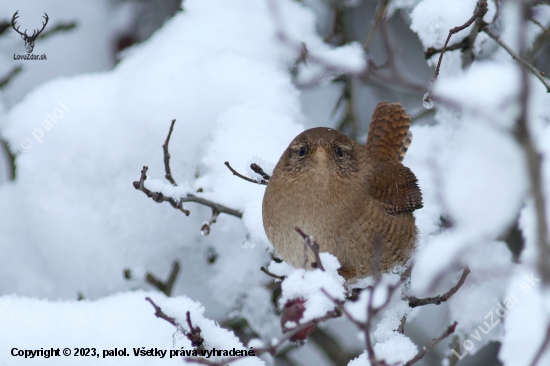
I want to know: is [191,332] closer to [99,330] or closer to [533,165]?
[99,330]

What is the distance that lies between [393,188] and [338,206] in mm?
477

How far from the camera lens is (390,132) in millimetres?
3225

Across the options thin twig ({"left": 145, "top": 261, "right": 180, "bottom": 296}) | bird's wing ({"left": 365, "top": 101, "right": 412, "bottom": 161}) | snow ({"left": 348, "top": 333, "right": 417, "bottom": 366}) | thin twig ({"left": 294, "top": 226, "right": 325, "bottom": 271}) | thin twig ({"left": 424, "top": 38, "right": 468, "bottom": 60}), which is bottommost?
snow ({"left": 348, "top": 333, "right": 417, "bottom": 366})

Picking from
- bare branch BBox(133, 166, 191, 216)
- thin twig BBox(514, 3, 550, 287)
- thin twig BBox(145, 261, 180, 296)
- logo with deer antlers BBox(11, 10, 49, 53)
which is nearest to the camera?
thin twig BBox(514, 3, 550, 287)

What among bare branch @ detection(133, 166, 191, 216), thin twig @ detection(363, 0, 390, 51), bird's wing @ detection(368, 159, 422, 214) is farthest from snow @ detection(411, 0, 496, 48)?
bare branch @ detection(133, 166, 191, 216)

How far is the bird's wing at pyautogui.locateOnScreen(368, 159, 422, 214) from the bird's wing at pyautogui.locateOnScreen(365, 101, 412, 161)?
30cm

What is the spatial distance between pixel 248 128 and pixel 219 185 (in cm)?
39

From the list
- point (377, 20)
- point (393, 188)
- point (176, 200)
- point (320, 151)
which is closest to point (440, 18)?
point (377, 20)

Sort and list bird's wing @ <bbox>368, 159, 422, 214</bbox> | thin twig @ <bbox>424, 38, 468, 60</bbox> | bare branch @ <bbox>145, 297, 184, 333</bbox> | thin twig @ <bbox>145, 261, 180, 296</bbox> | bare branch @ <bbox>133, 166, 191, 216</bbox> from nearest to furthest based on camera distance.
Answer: bare branch @ <bbox>145, 297, 184, 333</bbox>, bare branch @ <bbox>133, 166, 191, 216</bbox>, bird's wing @ <bbox>368, 159, 422, 214</bbox>, thin twig @ <bbox>424, 38, 468, 60</bbox>, thin twig @ <bbox>145, 261, 180, 296</bbox>

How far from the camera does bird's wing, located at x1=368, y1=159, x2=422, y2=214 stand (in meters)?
2.65

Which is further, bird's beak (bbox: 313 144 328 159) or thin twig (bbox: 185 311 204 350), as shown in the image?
bird's beak (bbox: 313 144 328 159)

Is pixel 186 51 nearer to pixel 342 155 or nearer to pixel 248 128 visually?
pixel 248 128

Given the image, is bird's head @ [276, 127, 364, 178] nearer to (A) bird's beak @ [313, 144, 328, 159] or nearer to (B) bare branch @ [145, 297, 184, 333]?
(A) bird's beak @ [313, 144, 328, 159]

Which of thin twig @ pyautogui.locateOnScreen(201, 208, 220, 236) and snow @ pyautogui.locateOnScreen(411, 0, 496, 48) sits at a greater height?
snow @ pyautogui.locateOnScreen(411, 0, 496, 48)
